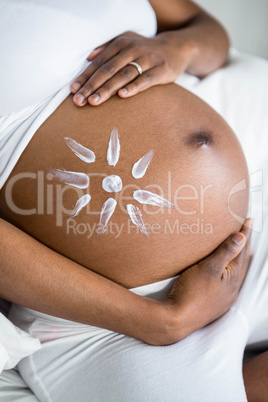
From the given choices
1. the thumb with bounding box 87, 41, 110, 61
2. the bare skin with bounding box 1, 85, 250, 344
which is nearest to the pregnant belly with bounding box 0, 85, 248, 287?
the bare skin with bounding box 1, 85, 250, 344

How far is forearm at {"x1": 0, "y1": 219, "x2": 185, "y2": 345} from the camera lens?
708mm

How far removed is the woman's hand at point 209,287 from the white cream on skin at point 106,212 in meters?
0.19

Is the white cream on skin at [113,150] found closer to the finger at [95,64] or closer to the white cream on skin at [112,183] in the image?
the white cream on skin at [112,183]

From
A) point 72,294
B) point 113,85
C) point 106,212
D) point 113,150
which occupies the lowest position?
point 72,294

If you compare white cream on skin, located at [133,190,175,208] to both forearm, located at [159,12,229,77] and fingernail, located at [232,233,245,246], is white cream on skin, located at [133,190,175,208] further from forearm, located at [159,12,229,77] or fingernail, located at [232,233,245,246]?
forearm, located at [159,12,229,77]

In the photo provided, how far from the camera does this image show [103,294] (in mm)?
740

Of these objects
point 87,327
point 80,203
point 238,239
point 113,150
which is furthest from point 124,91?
point 87,327

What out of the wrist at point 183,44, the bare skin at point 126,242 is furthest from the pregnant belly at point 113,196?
the wrist at point 183,44

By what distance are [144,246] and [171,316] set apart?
0.14 meters

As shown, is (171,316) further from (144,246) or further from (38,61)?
(38,61)

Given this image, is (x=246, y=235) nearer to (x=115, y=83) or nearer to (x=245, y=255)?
(x=245, y=255)

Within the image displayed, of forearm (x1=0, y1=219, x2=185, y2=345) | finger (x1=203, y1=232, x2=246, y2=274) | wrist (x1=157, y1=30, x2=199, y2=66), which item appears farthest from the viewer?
wrist (x1=157, y1=30, x2=199, y2=66)

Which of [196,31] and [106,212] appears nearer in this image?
[106,212]

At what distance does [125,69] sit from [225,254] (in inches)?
16.8
